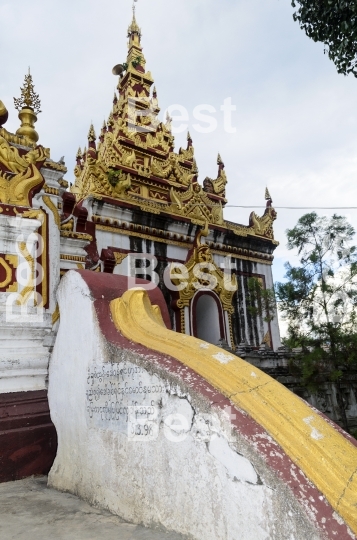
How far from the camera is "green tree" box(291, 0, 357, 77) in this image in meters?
6.97

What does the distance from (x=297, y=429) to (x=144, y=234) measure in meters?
9.35

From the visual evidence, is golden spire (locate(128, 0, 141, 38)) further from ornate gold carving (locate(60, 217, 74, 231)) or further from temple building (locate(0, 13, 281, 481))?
ornate gold carving (locate(60, 217, 74, 231))

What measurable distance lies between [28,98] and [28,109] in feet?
0.66

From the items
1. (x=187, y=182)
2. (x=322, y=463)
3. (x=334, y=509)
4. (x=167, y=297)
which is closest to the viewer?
(x=334, y=509)

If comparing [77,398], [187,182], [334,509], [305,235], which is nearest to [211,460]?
[334,509]

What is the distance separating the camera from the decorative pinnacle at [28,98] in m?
4.71

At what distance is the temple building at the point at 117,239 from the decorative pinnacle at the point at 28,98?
1cm

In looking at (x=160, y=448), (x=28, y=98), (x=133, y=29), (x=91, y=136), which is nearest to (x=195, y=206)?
→ (x=91, y=136)

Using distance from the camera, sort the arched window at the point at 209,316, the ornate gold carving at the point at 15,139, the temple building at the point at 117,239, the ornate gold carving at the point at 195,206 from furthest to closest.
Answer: the ornate gold carving at the point at 195,206 < the arched window at the point at 209,316 < the ornate gold carving at the point at 15,139 < the temple building at the point at 117,239

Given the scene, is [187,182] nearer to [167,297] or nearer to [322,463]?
[167,297]

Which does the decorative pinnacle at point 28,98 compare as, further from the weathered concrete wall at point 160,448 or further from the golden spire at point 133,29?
the golden spire at point 133,29

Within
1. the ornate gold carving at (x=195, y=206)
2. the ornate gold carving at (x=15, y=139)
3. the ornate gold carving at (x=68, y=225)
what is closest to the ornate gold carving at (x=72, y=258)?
the ornate gold carving at (x=68, y=225)

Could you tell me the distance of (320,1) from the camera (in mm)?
7250

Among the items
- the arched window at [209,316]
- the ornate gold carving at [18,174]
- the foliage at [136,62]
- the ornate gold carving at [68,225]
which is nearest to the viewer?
the ornate gold carving at [18,174]
